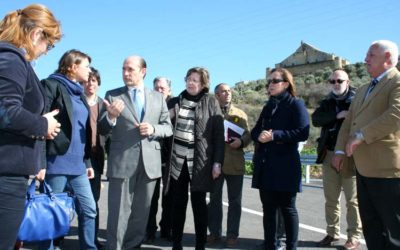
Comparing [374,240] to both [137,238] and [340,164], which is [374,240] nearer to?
[340,164]

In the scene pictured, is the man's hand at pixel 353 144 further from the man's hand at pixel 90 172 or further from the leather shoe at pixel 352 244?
the man's hand at pixel 90 172

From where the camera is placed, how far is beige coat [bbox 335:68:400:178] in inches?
155

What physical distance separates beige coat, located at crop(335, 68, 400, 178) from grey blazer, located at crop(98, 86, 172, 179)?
7.02 ft

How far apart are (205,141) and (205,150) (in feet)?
0.36

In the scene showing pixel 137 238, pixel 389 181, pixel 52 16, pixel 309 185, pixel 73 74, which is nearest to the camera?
pixel 52 16

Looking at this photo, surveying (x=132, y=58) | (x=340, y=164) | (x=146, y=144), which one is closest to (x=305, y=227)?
(x=340, y=164)

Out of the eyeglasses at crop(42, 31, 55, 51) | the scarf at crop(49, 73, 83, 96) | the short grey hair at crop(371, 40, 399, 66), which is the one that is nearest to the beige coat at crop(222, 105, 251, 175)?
the short grey hair at crop(371, 40, 399, 66)

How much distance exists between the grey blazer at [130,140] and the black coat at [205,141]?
0.90 ft

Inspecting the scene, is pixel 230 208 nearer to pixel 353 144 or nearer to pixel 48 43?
pixel 353 144

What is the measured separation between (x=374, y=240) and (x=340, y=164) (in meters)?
0.85

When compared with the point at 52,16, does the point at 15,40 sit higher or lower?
lower

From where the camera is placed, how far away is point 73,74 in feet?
15.0

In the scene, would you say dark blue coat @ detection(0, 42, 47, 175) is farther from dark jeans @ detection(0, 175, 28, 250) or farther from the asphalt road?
the asphalt road

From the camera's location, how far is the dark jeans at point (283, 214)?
15.6 ft
